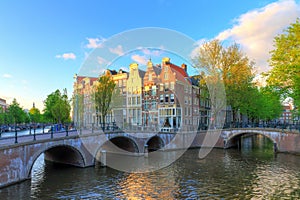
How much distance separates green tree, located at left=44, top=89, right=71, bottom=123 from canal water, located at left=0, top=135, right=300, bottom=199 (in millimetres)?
28643

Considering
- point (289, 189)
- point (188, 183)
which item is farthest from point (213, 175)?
point (289, 189)

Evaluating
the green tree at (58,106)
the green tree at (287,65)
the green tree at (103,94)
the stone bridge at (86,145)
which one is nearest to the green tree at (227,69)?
the stone bridge at (86,145)

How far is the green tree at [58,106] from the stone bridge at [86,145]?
77.4 ft

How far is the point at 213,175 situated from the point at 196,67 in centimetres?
2310

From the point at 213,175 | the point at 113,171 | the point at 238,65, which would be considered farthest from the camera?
the point at 238,65

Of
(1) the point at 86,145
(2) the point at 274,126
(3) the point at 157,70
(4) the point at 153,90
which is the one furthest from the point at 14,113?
(2) the point at 274,126

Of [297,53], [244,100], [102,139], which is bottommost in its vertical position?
[102,139]

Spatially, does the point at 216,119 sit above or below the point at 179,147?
above

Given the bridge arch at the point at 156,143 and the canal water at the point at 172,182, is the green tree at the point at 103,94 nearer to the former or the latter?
the bridge arch at the point at 156,143

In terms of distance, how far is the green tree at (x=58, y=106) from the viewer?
2006 inches

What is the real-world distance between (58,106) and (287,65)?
42.9 m

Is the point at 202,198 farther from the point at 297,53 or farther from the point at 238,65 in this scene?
the point at 238,65

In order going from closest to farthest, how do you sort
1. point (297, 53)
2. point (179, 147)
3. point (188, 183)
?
1. point (188, 183)
2. point (297, 53)
3. point (179, 147)

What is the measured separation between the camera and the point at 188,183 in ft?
56.5
